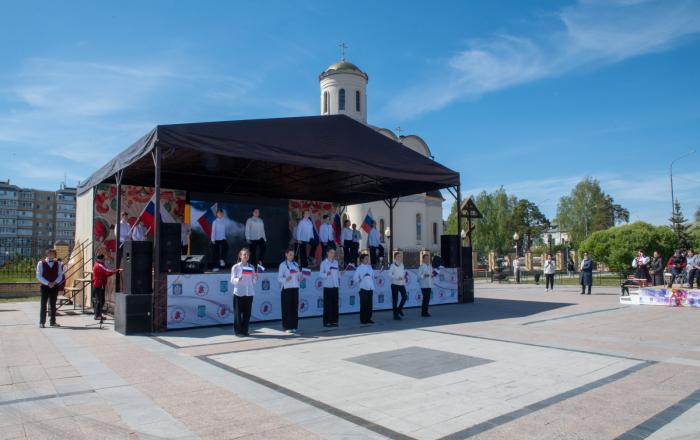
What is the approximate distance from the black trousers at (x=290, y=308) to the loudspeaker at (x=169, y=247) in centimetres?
248

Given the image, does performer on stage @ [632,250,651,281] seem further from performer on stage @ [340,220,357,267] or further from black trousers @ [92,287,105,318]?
black trousers @ [92,287,105,318]

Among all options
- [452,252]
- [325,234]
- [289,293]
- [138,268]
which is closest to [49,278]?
[138,268]

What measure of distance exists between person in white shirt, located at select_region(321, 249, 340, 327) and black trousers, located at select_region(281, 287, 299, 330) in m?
0.87

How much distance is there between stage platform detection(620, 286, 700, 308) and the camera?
15.2 metres

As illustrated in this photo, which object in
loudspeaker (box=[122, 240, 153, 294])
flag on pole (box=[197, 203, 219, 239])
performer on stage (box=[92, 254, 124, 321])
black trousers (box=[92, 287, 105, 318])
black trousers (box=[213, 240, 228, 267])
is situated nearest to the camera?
loudspeaker (box=[122, 240, 153, 294])

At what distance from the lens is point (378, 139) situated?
1431cm

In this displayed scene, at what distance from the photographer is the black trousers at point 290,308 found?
34.3ft

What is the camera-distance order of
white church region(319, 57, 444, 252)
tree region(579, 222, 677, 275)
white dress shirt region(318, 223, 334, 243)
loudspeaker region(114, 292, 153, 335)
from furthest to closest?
white church region(319, 57, 444, 252), tree region(579, 222, 677, 275), white dress shirt region(318, 223, 334, 243), loudspeaker region(114, 292, 153, 335)

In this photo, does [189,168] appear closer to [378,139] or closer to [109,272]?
[109,272]

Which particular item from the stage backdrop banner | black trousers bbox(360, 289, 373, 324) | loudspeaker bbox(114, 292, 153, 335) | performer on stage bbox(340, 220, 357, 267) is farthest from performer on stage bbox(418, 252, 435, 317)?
loudspeaker bbox(114, 292, 153, 335)

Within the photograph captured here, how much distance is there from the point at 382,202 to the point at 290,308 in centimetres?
3336

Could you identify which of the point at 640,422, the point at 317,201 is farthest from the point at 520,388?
the point at 317,201

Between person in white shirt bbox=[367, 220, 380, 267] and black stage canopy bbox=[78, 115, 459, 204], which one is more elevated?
black stage canopy bbox=[78, 115, 459, 204]

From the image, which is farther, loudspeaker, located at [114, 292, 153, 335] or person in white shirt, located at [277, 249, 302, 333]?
person in white shirt, located at [277, 249, 302, 333]
